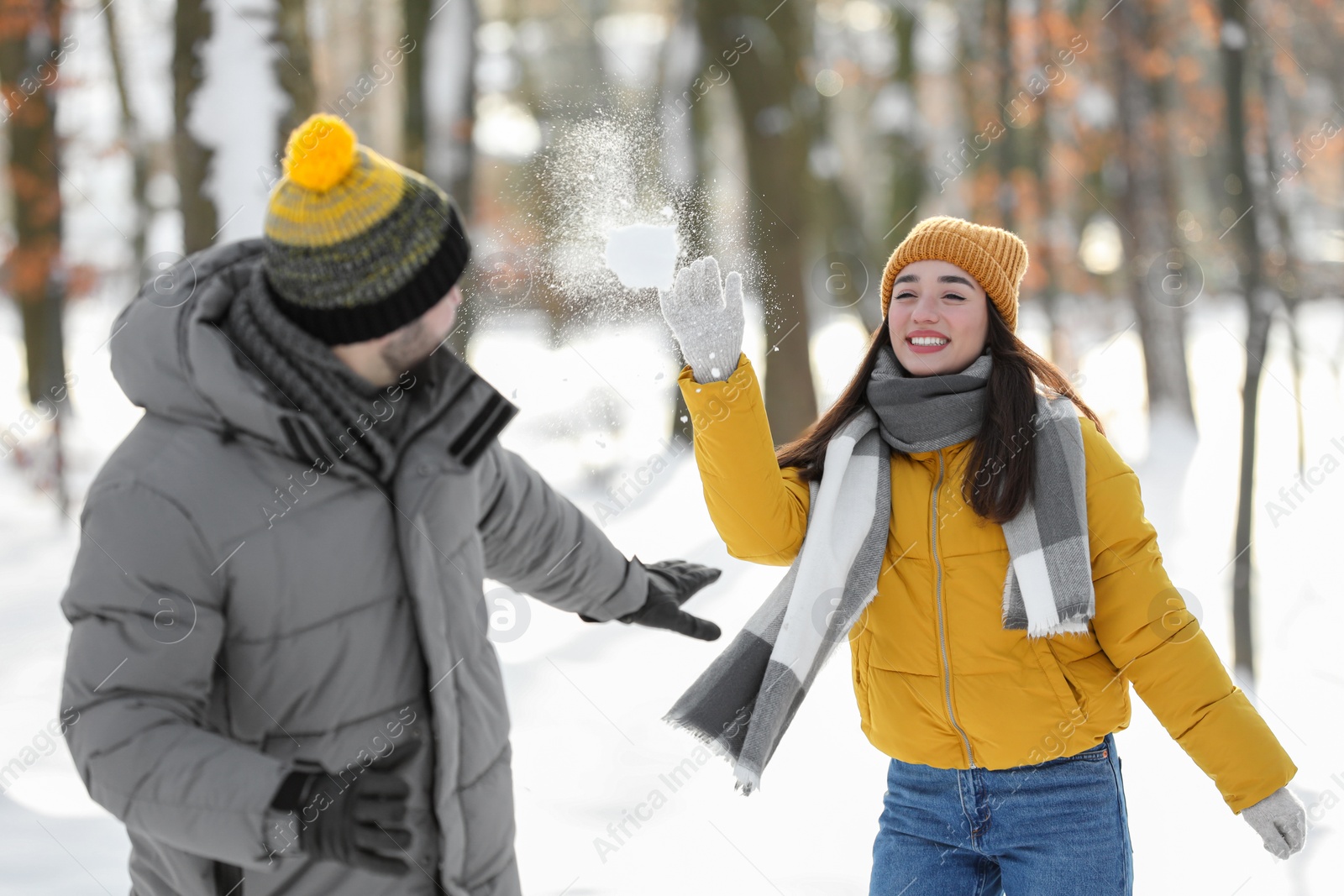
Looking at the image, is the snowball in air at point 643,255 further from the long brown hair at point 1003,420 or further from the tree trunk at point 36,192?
the tree trunk at point 36,192

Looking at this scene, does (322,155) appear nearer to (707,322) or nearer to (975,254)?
(707,322)

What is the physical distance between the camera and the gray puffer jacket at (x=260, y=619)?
124 centimetres

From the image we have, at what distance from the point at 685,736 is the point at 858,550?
100 inches

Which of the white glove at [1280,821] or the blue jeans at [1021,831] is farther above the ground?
the white glove at [1280,821]

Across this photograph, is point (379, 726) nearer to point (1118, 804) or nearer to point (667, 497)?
point (1118, 804)

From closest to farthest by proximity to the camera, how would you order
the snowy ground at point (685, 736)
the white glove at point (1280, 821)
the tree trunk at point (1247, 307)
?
the white glove at point (1280, 821), the snowy ground at point (685, 736), the tree trunk at point (1247, 307)

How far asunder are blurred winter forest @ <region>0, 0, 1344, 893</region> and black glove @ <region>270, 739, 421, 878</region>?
1.85m

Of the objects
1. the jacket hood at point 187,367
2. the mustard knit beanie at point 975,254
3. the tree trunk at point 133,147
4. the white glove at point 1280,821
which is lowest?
the white glove at point 1280,821

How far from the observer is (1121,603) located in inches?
76.6

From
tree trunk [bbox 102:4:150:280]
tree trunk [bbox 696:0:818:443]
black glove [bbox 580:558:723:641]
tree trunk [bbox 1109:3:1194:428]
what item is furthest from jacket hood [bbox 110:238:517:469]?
tree trunk [bbox 102:4:150:280]

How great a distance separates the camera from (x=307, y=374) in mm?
1396

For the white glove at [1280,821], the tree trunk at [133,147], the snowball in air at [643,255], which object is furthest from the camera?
the tree trunk at [133,147]

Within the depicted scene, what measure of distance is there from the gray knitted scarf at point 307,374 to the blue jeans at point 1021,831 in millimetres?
1266

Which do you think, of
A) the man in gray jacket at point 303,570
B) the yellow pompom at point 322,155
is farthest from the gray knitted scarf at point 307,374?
the yellow pompom at point 322,155
